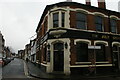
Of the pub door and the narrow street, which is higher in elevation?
the pub door

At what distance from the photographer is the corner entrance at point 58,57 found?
642 inches

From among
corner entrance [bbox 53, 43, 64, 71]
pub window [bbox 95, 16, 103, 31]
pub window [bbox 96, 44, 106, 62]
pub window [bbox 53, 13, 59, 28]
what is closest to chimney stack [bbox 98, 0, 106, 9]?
pub window [bbox 95, 16, 103, 31]


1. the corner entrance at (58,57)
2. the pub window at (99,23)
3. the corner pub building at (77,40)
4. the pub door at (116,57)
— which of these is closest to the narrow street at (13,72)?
the corner pub building at (77,40)

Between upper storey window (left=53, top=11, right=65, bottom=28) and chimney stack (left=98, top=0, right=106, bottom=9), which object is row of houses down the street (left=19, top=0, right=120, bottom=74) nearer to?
upper storey window (left=53, top=11, right=65, bottom=28)

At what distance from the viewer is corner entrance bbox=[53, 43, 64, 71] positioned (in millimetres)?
16305

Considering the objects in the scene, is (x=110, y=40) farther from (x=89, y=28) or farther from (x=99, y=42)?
(x=89, y=28)

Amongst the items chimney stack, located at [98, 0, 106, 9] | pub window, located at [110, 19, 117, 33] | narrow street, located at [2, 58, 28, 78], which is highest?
chimney stack, located at [98, 0, 106, 9]

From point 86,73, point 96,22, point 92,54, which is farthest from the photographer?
point 96,22

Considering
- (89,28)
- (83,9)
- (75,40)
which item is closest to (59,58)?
(75,40)

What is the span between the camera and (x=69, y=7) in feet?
54.2

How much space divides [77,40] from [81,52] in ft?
4.99

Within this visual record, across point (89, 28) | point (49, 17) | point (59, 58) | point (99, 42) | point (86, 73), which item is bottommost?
point (86, 73)

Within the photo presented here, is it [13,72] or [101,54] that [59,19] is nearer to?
[101,54]

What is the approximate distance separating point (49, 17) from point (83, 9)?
3.94 metres
